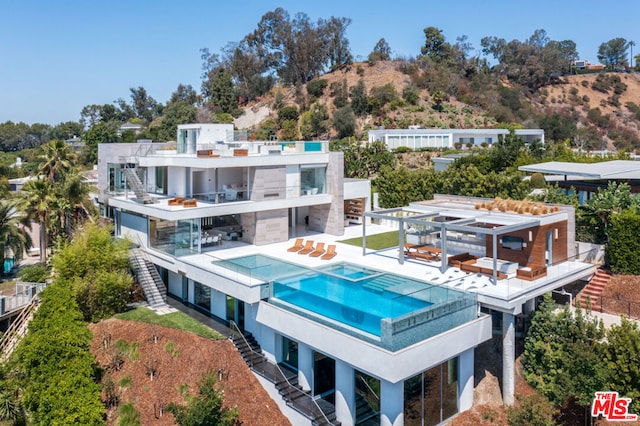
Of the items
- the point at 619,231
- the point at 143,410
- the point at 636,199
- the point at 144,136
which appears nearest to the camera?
the point at 143,410

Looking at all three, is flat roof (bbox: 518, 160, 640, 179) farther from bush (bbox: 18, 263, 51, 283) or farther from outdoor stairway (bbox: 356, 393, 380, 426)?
bush (bbox: 18, 263, 51, 283)

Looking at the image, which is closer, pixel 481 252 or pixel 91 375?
pixel 91 375

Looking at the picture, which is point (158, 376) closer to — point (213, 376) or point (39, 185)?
point (213, 376)

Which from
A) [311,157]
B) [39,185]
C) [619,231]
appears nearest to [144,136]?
[39,185]

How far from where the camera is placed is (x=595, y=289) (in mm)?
21375

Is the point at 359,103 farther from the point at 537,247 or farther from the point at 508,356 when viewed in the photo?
the point at 508,356

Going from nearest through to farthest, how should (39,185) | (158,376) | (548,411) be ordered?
(548,411) → (158,376) → (39,185)

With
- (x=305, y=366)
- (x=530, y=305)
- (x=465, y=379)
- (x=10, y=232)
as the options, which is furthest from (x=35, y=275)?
(x=530, y=305)

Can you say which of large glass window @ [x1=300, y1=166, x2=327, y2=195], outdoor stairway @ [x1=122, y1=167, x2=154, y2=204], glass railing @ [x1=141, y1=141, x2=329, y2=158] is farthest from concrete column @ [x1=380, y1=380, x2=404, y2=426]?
outdoor stairway @ [x1=122, y1=167, x2=154, y2=204]

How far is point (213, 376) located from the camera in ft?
61.4

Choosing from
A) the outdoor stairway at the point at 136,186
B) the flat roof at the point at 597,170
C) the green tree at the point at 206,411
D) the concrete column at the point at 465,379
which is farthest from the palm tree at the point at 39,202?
the flat roof at the point at 597,170

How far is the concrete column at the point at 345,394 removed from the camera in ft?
53.4

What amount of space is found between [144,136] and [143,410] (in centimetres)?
6773

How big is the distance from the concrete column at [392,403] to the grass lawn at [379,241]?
11.8 meters
